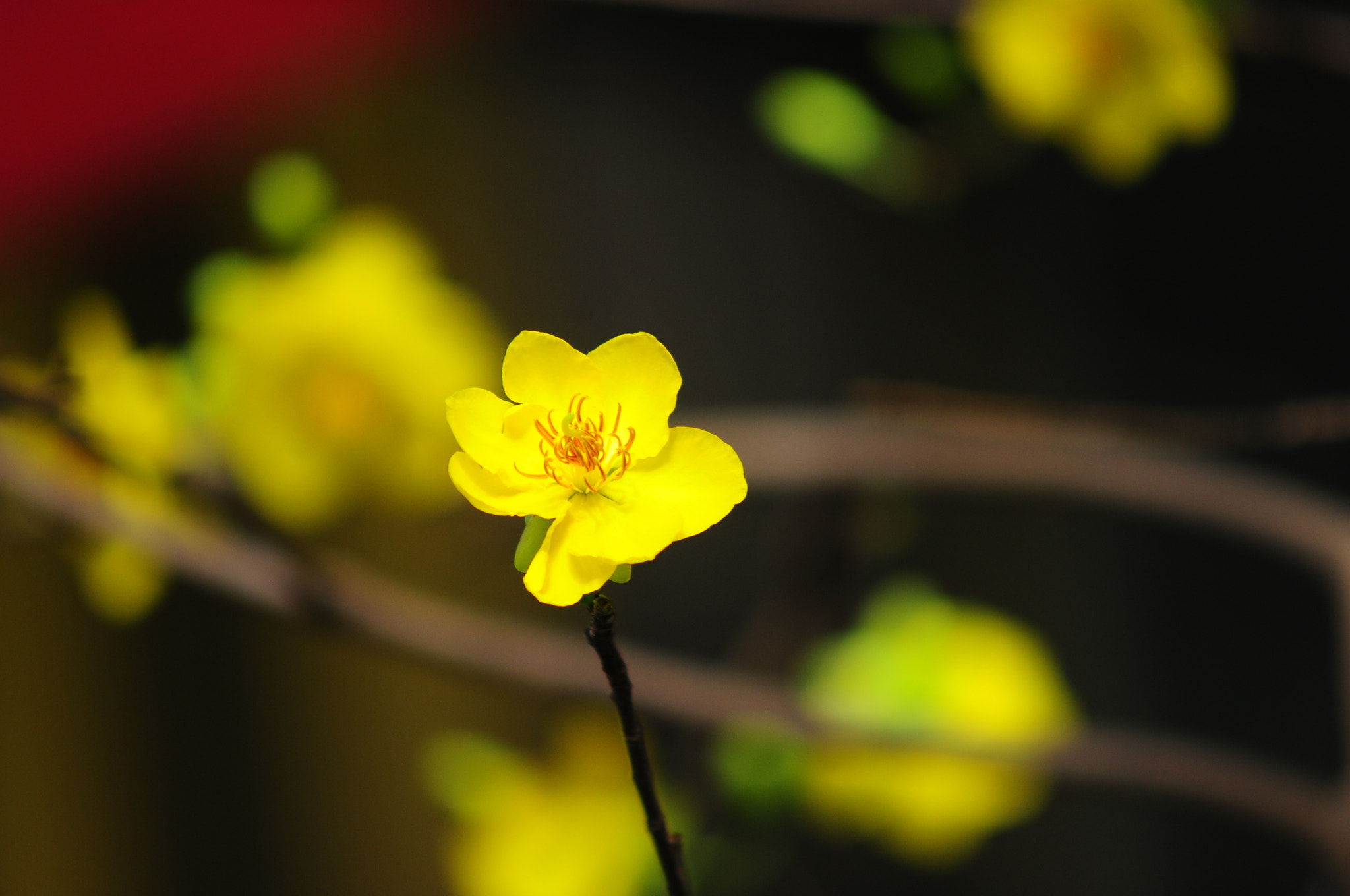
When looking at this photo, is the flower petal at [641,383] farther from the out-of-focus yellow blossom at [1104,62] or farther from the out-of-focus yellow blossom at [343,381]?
the out-of-focus yellow blossom at [1104,62]

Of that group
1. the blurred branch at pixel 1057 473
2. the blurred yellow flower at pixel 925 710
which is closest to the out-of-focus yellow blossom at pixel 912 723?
the blurred yellow flower at pixel 925 710

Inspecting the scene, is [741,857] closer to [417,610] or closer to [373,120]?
[417,610]

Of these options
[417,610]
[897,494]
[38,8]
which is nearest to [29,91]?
[38,8]

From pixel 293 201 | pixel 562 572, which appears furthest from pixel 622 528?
pixel 293 201

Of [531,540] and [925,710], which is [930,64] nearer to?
[925,710]

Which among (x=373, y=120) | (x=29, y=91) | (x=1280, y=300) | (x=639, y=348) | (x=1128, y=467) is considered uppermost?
(x=373, y=120)

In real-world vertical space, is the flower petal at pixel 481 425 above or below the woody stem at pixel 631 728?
above
